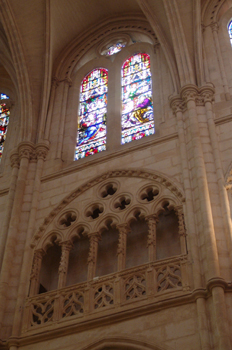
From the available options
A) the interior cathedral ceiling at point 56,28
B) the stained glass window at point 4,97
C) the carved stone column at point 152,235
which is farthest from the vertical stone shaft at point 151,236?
the stained glass window at point 4,97

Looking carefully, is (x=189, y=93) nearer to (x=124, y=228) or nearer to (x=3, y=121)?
(x=124, y=228)

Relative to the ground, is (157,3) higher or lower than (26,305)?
higher

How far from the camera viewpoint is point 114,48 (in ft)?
51.5

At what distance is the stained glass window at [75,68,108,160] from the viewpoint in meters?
13.3

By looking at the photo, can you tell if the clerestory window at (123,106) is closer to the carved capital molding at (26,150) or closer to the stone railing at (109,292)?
the carved capital molding at (26,150)

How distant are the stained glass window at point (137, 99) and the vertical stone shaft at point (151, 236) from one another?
3.01 meters

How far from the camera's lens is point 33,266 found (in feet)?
34.5

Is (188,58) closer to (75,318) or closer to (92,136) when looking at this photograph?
(92,136)

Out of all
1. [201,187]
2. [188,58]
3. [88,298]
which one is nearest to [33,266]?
[88,298]

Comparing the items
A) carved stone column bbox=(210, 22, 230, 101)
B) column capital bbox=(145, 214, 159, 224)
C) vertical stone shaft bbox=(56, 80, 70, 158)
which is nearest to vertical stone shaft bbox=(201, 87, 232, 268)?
carved stone column bbox=(210, 22, 230, 101)

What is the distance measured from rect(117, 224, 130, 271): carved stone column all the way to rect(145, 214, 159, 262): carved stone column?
47cm

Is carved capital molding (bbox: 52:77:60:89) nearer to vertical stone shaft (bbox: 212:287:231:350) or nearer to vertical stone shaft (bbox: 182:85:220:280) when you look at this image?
vertical stone shaft (bbox: 182:85:220:280)

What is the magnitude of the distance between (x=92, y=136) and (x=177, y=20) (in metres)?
3.46

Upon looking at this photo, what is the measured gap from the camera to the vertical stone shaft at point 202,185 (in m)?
8.48
